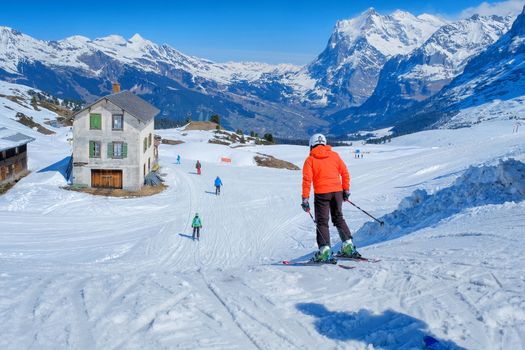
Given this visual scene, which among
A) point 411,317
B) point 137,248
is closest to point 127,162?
point 137,248

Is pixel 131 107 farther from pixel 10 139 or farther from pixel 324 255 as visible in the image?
pixel 324 255

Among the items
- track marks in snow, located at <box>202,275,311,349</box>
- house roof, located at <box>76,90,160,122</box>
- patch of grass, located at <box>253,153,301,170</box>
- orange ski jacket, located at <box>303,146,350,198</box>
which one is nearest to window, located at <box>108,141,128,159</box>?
house roof, located at <box>76,90,160,122</box>

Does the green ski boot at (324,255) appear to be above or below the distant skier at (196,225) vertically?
above

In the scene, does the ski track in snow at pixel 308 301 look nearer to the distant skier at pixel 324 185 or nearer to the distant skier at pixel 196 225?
the distant skier at pixel 324 185

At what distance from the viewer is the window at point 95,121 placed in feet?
144

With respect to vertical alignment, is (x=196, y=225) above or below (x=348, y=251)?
below

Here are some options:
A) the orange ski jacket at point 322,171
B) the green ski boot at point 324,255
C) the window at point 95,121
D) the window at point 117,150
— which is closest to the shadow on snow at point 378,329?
the green ski boot at point 324,255

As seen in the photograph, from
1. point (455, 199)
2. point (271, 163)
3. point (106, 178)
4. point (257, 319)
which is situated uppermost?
point (455, 199)

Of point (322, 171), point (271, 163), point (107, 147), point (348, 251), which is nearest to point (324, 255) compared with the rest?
point (348, 251)

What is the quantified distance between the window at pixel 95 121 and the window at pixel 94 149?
1.43 metres

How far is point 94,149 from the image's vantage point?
4403 centimetres

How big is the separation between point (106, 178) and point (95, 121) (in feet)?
18.1

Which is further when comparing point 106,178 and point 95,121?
point 106,178

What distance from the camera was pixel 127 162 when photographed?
4416 centimetres
